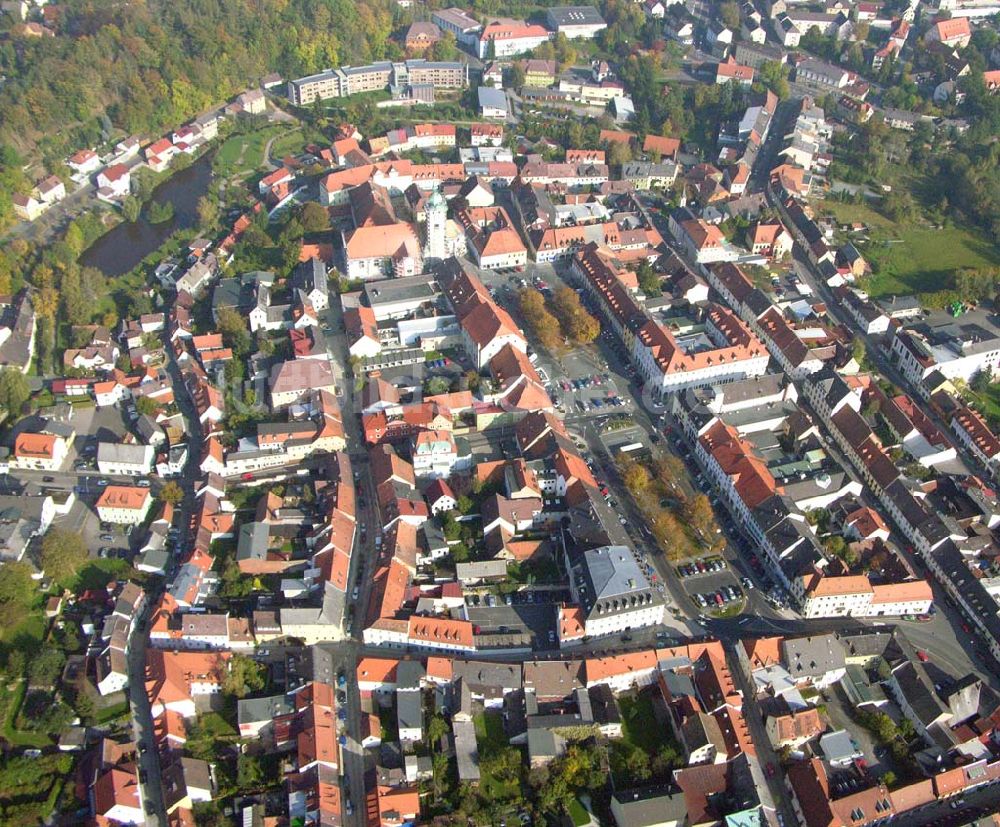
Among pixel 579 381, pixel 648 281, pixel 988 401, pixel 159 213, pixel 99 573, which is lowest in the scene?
pixel 988 401

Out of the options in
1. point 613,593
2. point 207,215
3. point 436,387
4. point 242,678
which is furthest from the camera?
point 207,215

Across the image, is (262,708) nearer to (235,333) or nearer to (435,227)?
(235,333)

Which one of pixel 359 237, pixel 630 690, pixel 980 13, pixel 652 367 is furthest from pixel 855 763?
pixel 980 13

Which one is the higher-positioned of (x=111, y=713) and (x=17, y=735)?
(x=17, y=735)

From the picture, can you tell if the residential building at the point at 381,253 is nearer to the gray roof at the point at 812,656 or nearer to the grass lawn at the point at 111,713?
the grass lawn at the point at 111,713

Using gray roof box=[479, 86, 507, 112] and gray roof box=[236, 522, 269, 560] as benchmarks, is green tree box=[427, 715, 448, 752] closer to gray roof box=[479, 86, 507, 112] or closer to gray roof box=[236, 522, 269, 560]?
gray roof box=[236, 522, 269, 560]

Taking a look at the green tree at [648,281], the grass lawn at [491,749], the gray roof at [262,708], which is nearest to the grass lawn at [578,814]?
the grass lawn at [491,749]

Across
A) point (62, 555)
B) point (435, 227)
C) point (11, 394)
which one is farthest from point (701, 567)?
point (11, 394)

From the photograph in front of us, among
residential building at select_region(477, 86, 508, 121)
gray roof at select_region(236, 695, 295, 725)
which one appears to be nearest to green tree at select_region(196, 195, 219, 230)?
residential building at select_region(477, 86, 508, 121)
